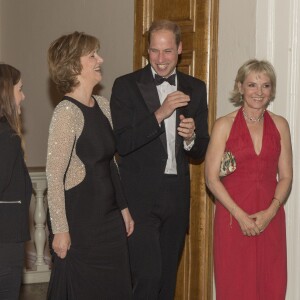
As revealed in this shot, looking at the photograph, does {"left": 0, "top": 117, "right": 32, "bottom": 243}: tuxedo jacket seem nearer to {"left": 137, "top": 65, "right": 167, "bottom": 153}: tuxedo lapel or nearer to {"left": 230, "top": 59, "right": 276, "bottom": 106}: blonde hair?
{"left": 137, "top": 65, "right": 167, "bottom": 153}: tuxedo lapel

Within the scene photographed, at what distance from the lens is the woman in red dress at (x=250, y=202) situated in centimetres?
411

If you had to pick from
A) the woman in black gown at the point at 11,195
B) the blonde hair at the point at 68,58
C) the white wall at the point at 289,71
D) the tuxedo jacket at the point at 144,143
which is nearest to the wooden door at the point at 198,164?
the white wall at the point at 289,71

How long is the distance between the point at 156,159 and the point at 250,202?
22.2 inches

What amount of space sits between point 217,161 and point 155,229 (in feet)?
1.66

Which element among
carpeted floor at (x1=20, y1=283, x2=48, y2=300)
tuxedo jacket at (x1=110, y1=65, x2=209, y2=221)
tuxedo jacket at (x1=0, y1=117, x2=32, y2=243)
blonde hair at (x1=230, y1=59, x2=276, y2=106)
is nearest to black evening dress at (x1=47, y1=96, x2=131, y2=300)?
tuxedo jacket at (x1=0, y1=117, x2=32, y2=243)

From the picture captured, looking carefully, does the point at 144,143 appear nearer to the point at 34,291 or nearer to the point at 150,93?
the point at 150,93

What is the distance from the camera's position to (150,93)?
13.9ft

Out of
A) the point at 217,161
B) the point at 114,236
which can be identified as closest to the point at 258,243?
the point at 217,161

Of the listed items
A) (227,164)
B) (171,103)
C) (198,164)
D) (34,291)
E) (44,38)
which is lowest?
(34,291)

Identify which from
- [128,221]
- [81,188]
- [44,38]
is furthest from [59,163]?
[44,38]

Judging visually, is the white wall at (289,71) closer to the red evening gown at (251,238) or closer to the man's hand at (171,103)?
the red evening gown at (251,238)

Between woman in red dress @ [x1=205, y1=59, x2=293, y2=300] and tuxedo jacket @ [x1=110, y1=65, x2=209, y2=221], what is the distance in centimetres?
15

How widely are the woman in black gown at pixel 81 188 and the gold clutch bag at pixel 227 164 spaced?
0.67 m

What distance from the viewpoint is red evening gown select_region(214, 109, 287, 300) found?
4113 millimetres
